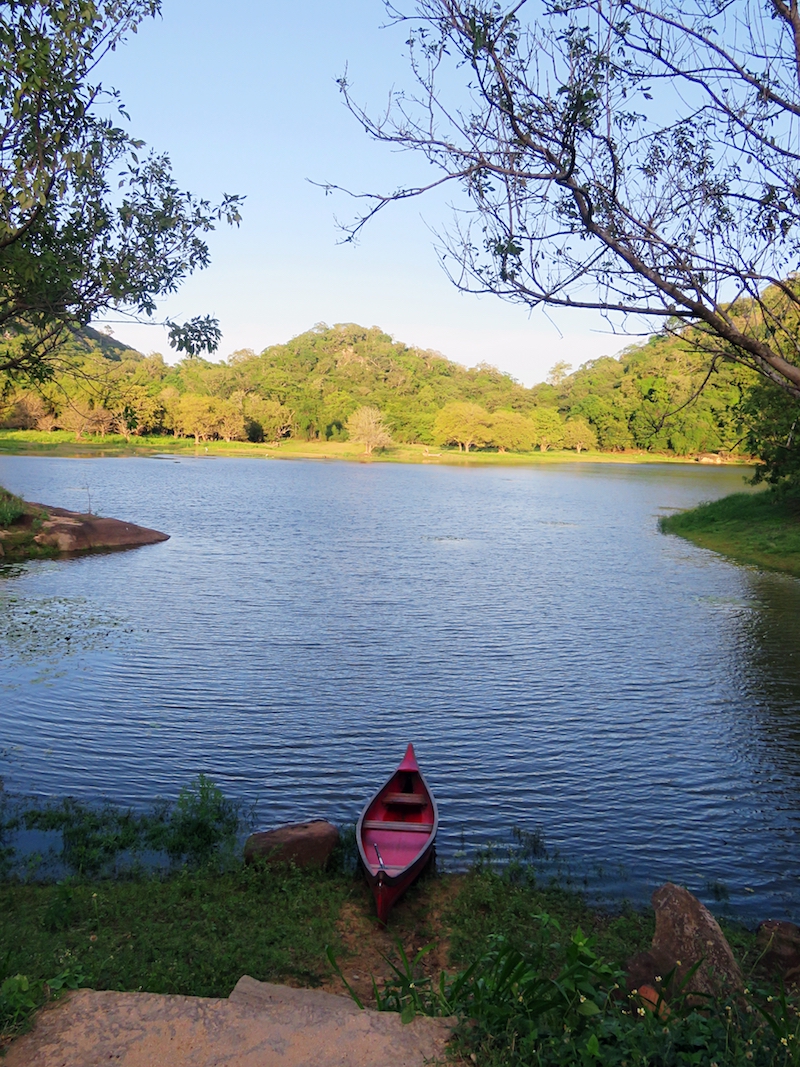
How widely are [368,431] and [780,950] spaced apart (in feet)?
384

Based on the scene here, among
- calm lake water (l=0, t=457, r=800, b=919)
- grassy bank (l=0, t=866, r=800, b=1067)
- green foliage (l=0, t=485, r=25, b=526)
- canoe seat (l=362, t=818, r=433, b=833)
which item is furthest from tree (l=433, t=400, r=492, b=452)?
grassy bank (l=0, t=866, r=800, b=1067)

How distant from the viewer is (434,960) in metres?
7.43

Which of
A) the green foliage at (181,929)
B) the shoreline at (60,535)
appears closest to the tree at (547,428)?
the shoreline at (60,535)

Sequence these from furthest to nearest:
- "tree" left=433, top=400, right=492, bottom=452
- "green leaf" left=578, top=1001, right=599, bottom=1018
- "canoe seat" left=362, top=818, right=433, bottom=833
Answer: "tree" left=433, top=400, right=492, bottom=452 < "canoe seat" left=362, top=818, right=433, bottom=833 < "green leaf" left=578, top=1001, right=599, bottom=1018

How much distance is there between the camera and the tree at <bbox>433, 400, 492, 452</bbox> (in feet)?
436

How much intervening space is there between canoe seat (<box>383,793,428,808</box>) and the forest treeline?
8589 cm

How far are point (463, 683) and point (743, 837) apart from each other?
6.69 m

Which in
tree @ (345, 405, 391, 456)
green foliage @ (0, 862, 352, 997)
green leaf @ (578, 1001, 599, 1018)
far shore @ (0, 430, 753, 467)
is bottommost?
green foliage @ (0, 862, 352, 997)

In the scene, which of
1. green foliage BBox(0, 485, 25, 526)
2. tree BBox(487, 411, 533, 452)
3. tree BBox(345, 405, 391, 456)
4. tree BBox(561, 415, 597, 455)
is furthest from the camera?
tree BBox(561, 415, 597, 455)

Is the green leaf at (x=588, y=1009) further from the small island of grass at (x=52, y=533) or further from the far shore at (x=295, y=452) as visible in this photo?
the far shore at (x=295, y=452)

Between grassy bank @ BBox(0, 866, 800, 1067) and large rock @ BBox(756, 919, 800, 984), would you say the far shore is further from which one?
large rock @ BBox(756, 919, 800, 984)

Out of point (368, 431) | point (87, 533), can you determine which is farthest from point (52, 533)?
point (368, 431)

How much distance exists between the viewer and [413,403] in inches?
5763

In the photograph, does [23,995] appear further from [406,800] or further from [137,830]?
[406,800]
